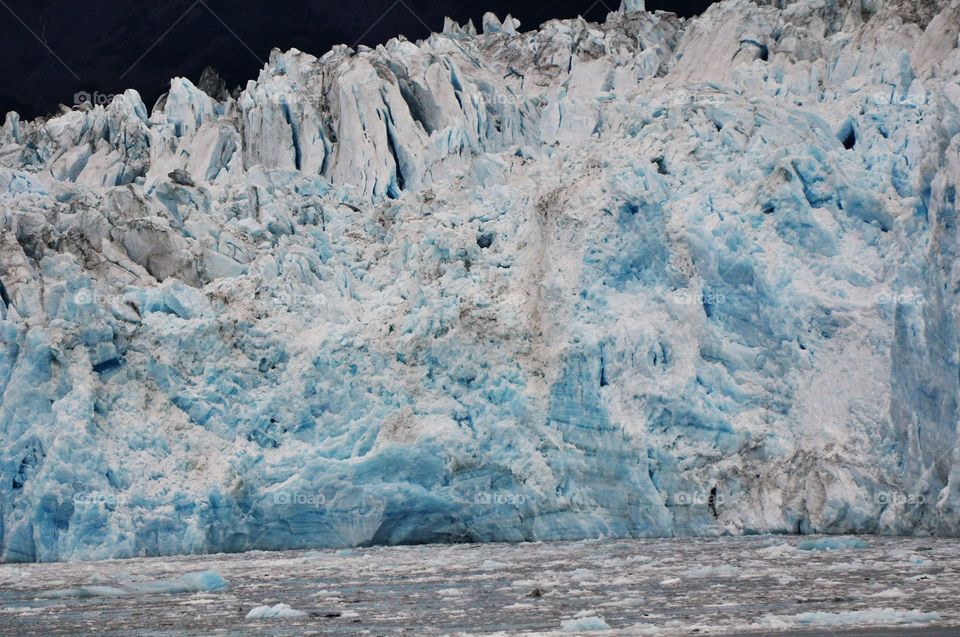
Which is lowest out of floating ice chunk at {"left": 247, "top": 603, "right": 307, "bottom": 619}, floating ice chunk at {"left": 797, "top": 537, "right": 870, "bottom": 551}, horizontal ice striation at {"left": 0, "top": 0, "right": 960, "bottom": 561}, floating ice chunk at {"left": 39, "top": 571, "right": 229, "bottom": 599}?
floating ice chunk at {"left": 247, "top": 603, "right": 307, "bottom": 619}

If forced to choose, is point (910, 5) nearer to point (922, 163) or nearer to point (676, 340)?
point (922, 163)

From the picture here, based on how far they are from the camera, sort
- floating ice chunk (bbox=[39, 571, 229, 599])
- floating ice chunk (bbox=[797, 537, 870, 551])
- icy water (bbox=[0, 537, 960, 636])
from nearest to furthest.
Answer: icy water (bbox=[0, 537, 960, 636])
floating ice chunk (bbox=[39, 571, 229, 599])
floating ice chunk (bbox=[797, 537, 870, 551])

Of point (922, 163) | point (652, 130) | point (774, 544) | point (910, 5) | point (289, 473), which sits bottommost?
point (774, 544)

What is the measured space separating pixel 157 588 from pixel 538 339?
736cm

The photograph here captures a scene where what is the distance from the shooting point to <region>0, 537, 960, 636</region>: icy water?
8383mm

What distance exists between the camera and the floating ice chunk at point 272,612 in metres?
9.52

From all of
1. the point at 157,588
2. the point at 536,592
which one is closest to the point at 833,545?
the point at 536,592

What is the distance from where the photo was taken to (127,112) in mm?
26578

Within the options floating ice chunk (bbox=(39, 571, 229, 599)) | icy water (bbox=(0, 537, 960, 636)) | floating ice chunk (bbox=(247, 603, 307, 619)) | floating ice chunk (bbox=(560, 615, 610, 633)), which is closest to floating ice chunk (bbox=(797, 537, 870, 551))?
icy water (bbox=(0, 537, 960, 636))

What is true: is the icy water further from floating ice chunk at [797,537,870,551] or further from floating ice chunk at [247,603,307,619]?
floating ice chunk at [247,603,307,619]

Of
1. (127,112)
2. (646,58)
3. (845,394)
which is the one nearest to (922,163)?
(845,394)

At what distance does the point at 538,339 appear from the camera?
17.3 metres

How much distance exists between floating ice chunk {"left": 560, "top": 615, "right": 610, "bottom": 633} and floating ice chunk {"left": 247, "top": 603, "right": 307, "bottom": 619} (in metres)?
2.50

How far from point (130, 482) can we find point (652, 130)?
10.2 m
